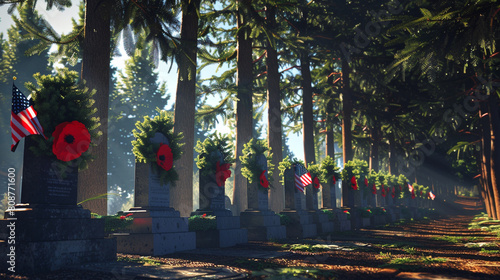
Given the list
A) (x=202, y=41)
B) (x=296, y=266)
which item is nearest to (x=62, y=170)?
(x=296, y=266)

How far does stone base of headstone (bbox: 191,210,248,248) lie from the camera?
10961 mm

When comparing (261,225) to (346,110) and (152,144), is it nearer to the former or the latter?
(152,144)

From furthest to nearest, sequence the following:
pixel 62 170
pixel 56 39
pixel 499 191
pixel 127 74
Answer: pixel 127 74, pixel 499 191, pixel 56 39, pixel 62 170

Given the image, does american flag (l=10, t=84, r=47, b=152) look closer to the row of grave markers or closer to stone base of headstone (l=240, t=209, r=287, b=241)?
the row of grave markers

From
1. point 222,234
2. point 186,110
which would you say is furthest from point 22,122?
point 186,110

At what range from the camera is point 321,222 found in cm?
1742

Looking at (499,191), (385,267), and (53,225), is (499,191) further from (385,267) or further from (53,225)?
(53,225)

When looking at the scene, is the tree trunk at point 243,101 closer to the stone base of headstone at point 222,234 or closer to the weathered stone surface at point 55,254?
the stone base of headstone at point 222,234

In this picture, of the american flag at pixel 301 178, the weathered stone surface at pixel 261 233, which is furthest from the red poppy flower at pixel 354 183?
the weathered stone surface at pixel 261 233

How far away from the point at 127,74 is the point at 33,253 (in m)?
44.5

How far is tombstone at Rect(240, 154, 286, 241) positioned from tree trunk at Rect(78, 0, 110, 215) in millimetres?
4806

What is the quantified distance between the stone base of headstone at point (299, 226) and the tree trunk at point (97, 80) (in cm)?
708

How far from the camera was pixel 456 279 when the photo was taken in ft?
18.5

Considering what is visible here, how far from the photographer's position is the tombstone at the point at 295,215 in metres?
15.2
